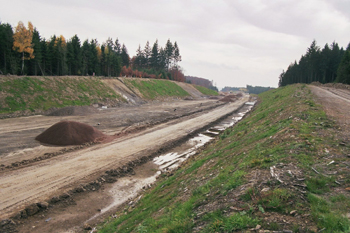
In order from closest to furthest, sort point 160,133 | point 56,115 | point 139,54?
point 160,133
point 56,115
point 139,54

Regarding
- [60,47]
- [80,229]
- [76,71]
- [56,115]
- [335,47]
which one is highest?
[335,47]

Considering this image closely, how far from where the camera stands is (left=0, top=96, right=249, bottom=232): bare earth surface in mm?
9422

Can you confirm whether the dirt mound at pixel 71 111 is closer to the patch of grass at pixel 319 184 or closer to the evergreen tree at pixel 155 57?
the patch of grass at pixel 319 184

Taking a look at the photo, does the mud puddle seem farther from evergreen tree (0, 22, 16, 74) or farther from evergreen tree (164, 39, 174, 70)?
evergreen tree (164, 39, 174, 70)

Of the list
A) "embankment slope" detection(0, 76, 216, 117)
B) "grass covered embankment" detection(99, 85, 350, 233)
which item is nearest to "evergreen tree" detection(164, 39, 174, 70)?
"embankment slope" detection(0, 76, 216, 117)

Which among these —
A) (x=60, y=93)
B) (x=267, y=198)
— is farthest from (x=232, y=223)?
(x=60, y=93)

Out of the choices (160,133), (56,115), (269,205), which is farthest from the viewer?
(56,115)

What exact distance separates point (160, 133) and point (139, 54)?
9164cm

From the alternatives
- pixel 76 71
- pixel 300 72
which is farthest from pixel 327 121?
pixel 300 72

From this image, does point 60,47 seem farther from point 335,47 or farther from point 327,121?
point 335,47

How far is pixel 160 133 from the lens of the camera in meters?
24.1

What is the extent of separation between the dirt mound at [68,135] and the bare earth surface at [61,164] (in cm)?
87

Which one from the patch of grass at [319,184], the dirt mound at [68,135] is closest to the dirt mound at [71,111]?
the dirt mound at [68,135]

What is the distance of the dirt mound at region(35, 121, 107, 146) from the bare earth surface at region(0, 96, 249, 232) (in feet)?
2.84
